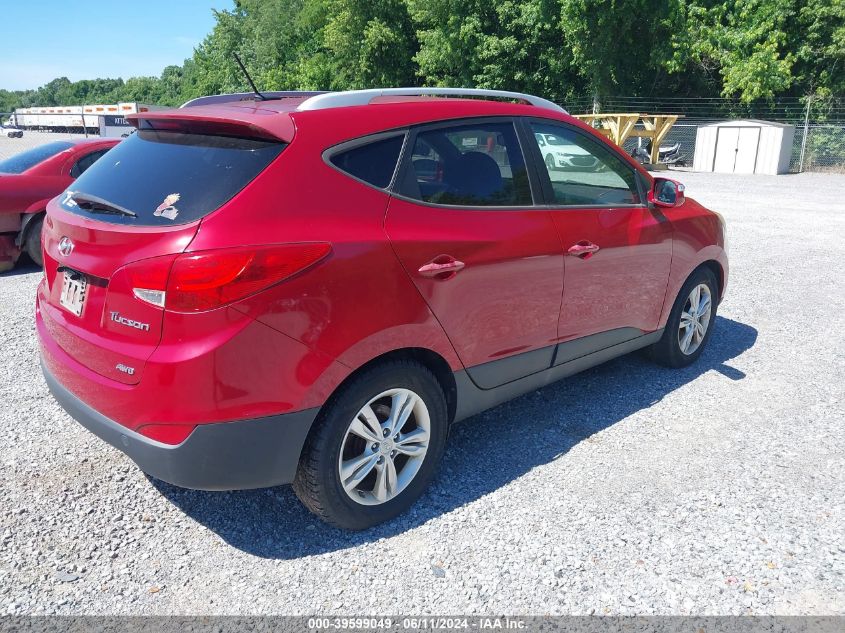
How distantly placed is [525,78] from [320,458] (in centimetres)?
3355

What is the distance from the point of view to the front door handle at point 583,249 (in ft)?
11.8

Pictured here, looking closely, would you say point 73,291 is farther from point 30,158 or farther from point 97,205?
point 30,158

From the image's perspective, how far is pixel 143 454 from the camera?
253 centimetres

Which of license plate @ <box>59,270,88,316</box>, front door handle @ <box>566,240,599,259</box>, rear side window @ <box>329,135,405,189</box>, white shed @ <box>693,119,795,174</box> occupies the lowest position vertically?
white shed @ <box>693,119,795,174</box>

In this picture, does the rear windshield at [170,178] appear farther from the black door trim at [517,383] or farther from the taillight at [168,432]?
the black door trim at [517,383]

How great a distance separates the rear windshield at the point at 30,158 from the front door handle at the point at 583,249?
6740mm

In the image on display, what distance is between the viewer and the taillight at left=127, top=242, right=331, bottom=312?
2314mm

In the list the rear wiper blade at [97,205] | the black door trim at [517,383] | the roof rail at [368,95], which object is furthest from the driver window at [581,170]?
the rear wiper blade at [97,205]

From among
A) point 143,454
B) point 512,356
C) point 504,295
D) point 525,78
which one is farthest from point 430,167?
point 525,78

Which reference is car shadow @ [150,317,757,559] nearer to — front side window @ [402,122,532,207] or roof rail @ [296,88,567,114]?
front side window @ [402,122,532,207]

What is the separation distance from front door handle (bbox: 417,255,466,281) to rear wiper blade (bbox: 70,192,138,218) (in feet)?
3.84

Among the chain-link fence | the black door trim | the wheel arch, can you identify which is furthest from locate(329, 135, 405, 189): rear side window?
the chain-link fence

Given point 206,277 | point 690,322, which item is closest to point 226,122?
point 206,277

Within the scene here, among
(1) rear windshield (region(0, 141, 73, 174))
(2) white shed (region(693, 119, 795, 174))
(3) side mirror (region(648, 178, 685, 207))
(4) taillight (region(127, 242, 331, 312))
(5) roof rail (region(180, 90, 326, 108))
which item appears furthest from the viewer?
(2) white shed (region(693, 119, 795, 174))
